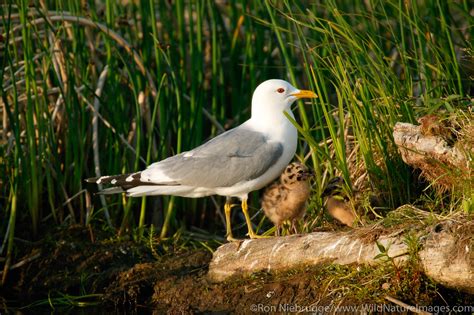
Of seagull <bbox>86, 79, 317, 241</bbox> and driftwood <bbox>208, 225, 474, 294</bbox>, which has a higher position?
seagull <bbox>86, 79, 317, 241</bbox>

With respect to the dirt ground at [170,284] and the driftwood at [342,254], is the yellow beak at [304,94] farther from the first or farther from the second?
the dirt ground at [170,284]

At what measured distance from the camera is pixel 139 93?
7926mm

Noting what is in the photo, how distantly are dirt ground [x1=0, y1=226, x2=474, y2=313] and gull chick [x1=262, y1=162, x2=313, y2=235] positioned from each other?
71cm

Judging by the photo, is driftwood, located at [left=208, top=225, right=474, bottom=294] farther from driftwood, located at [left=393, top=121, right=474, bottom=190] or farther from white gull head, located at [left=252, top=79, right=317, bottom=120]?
→ white gull head, located at [left=252, top=79, right=317, bottom=120]

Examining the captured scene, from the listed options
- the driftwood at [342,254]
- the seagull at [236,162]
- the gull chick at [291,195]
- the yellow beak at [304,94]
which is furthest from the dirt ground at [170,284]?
the yellow beak at [304,94]

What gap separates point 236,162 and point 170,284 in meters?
1.08

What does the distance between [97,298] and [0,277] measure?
93cm

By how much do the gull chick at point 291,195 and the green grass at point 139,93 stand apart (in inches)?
8.0

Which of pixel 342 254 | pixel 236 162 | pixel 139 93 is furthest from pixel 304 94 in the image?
pixel 139 93

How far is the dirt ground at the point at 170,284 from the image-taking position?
5352 millimetres

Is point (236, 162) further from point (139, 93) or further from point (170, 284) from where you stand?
point (139, 93)

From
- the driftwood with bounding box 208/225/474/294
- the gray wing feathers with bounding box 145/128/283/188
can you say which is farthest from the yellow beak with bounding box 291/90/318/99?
the driftwood with bounding box 208/225/474/294

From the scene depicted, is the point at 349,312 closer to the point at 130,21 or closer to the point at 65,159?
the point at 65,159

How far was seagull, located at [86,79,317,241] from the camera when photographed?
6.43 m
